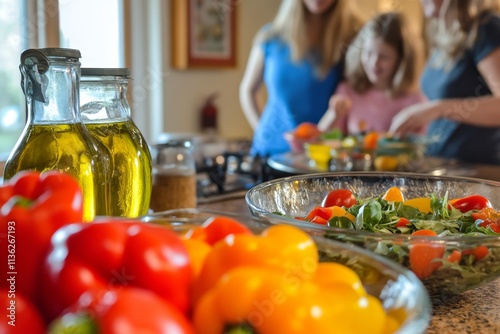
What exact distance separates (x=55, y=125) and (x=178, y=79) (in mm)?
3536

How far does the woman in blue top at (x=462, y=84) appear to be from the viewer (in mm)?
2379

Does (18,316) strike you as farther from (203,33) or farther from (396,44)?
(203,33)

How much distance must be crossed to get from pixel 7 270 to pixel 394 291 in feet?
1.02

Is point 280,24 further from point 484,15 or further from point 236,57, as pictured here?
point 236,57

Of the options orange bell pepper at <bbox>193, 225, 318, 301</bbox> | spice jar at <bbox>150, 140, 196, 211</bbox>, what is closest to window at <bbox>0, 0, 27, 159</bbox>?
spice jar at <bbox>150, 140, 196, 211</bbox>

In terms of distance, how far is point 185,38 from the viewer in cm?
415

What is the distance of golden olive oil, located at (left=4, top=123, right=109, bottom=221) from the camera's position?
0.73 meters

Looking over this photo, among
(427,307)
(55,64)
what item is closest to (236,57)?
(55,64)

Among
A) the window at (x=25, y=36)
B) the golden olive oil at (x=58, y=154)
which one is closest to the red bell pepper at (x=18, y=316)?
the golden olive oil at (x=58, y=154)

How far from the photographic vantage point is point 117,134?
2.82 feet

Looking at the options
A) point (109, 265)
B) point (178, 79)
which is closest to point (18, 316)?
point (109, 265)

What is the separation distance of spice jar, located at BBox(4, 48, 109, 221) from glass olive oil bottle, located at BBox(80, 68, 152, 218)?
0.07m

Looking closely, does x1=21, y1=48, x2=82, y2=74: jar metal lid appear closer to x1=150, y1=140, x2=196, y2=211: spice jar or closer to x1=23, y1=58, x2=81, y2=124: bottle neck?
x1=23, y1=58, x2=81, y2=124: bottle neck

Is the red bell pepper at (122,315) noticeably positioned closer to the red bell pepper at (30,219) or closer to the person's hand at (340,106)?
the red bell pepper at (30,219)
